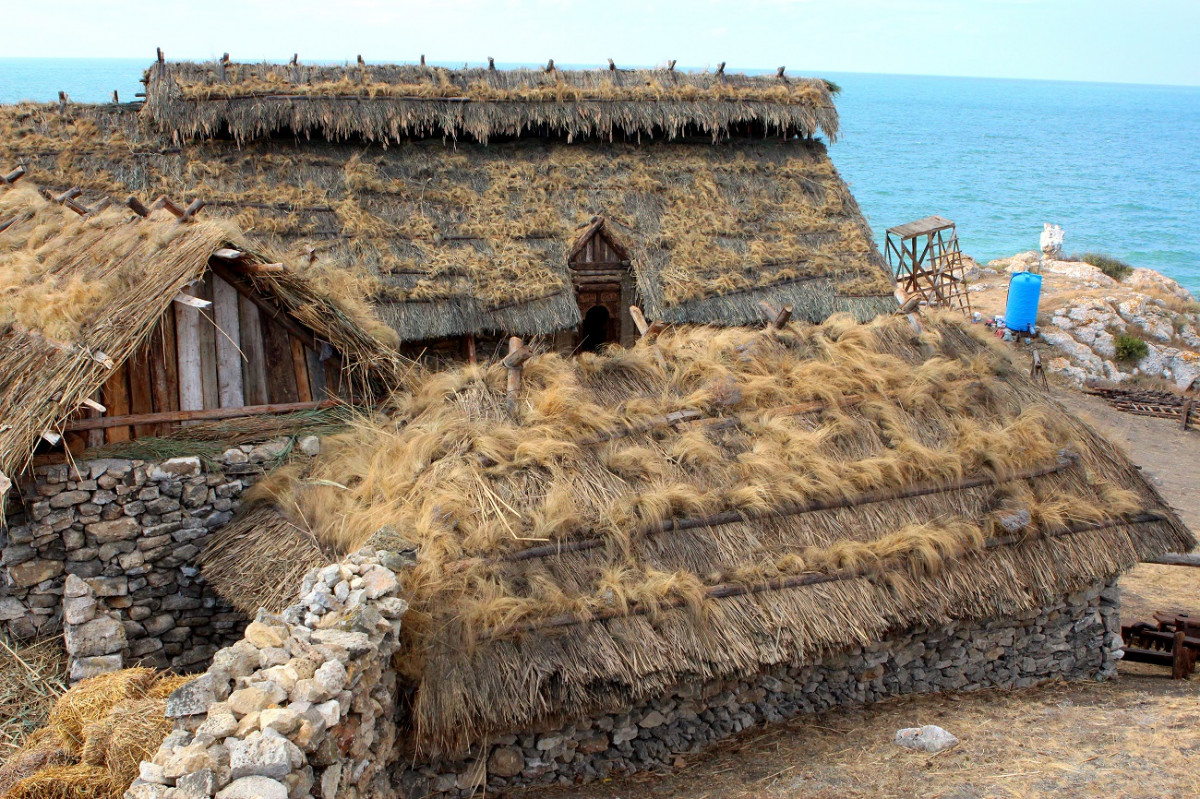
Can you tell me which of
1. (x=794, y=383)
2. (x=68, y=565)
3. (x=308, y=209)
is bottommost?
(x=68, y=565)

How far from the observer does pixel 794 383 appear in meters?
11.0

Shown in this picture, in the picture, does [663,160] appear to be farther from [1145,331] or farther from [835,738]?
[1145,331]

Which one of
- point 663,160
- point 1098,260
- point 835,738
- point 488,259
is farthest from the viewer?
point 1098,260

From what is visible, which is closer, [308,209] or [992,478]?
[992,478]

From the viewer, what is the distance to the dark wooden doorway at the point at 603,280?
55.7 feet

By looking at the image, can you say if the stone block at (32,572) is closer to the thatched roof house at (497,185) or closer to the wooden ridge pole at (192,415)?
the wooden ridge pole at (192,415)

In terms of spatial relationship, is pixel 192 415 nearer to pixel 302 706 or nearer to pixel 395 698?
pixel 395 698

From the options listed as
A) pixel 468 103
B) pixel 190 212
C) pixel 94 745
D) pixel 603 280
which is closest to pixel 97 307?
pixel 190 212

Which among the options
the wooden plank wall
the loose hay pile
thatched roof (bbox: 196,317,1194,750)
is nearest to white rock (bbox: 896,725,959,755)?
thatched roof (bbox: 196,317,1194,750)

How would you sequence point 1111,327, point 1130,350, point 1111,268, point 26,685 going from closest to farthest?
point 26,685
point 1130,350
point 1111,327
point 1111,268

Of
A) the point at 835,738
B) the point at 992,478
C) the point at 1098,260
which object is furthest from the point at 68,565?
the point at 1098,260

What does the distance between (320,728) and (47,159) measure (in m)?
14.3

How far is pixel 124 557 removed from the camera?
9.79 metres

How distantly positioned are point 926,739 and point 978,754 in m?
0.45
